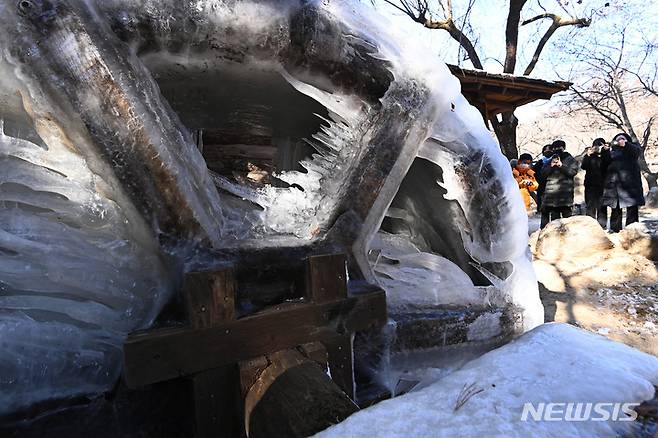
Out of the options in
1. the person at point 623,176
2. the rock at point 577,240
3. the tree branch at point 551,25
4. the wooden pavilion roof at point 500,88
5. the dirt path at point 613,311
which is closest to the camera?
the dirt path at point 613,311

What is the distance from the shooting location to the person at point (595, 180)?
730 cm

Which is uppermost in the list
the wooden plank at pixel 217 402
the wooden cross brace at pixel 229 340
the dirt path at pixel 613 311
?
the wooden cross brace at pixel 229 340

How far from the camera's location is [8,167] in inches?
56.4

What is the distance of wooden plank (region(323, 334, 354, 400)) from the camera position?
1478 millimetres

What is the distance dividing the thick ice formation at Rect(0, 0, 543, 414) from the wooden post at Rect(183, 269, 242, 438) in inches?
8.0

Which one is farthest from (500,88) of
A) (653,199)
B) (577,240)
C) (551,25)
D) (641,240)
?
(551,25)

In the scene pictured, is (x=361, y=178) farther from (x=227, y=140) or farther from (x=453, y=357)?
(x=227, y=140)

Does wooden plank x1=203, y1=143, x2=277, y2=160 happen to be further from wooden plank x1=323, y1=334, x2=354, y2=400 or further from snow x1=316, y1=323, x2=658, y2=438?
snow x1=316, y1=323, x2=658, y2=438

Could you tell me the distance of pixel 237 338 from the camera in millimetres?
1299

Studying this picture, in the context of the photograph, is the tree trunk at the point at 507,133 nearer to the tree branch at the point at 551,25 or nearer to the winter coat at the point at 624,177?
the tree branch at the point at 551,25

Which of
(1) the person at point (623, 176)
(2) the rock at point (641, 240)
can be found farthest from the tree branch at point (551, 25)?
(2) the rock at point (641, 240)

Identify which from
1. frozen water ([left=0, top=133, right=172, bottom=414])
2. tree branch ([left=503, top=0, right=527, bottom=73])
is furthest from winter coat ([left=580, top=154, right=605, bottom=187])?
tree branch ([left=503, top=0, right=527, bottom=73])

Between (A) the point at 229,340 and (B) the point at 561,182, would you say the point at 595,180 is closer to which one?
(B) the point at 561,182

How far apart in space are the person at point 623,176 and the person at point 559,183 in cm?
58
